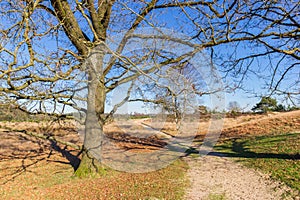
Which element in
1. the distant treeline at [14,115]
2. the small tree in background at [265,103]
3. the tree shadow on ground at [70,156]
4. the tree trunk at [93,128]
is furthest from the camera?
the tree shadow on ground at [70,156]

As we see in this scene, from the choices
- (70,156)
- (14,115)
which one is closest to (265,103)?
(70,156)

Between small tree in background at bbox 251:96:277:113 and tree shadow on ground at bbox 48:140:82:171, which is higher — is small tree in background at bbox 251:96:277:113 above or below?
above

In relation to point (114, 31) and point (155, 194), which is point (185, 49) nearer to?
point (114, 31)

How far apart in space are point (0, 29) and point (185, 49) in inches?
155

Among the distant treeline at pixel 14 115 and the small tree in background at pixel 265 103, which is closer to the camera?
the distant treeline at pixel 14 115

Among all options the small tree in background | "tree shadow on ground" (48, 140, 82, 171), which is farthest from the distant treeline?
the small tree in background

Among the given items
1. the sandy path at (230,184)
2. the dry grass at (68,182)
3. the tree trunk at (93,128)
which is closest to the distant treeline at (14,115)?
the dry grass at (68,182)

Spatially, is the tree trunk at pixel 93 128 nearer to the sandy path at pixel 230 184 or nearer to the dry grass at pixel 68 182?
the dry grass at pixel 68 182

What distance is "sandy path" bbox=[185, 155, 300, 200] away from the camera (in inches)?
167

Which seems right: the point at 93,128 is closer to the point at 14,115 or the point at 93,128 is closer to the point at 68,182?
the point at 68,182

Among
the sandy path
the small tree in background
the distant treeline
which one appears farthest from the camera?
the small tree in background

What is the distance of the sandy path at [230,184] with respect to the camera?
4254 mm

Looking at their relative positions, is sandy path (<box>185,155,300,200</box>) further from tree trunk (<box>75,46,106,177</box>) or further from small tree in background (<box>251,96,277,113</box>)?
tree trunk (<box>75,46,106,177</box>)

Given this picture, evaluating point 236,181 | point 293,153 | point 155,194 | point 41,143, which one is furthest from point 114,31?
point 41,143
